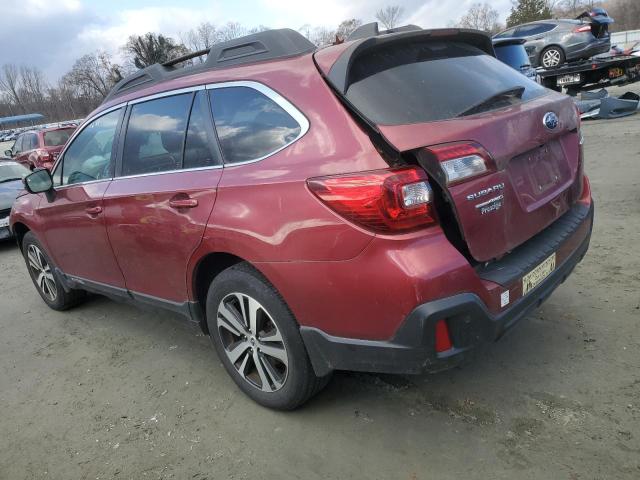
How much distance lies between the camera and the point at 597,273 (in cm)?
396

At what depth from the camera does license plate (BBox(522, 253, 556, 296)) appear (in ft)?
7.59

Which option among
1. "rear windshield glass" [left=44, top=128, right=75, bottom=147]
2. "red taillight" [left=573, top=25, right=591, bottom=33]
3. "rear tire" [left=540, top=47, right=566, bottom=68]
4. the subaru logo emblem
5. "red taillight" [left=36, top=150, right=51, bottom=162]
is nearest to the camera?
the subaru logo emblem

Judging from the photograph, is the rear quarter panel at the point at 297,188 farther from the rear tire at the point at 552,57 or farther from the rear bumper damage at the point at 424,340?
the rear tire at the point at 552,57

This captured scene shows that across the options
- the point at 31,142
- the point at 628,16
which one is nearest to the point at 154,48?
the point at 31,142

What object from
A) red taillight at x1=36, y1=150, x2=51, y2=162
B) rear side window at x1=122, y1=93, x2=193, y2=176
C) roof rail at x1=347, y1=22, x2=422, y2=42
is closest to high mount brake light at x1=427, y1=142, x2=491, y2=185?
roof rail at x1=347, y1=22, x2=422, y2=42

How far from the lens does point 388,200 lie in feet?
6.66

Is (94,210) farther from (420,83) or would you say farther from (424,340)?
(424,340)

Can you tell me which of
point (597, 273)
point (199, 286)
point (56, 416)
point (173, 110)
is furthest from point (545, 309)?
point (56, 416)

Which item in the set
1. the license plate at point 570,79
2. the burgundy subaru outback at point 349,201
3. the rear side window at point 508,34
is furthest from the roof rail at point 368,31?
the rear side window at point 508,34

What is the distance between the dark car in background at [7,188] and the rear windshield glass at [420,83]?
7375 mm

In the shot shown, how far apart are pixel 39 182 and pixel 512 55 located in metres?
9.85

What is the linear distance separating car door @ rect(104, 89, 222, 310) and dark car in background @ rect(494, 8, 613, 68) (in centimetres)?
1312

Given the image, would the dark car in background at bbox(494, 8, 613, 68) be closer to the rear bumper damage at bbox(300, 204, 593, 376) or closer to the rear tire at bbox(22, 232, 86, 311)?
the rear tire at bbox(22, 232, 86, 311)

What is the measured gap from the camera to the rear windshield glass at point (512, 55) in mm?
10570
